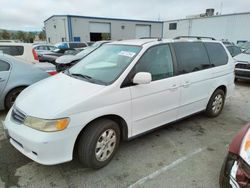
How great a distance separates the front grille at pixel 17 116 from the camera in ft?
8.08

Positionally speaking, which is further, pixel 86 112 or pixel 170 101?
pixel 170 101

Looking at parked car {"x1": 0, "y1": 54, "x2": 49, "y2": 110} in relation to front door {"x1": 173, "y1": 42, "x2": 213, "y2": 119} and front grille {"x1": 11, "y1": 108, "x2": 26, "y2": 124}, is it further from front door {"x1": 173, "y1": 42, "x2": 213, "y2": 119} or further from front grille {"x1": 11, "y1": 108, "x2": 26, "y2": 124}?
front door {"x1": 173, "y1": 42, "x2": 213, "y2": 119}

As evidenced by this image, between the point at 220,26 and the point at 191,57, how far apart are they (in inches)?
1027

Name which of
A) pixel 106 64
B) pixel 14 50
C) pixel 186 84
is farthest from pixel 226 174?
pixel 14 50

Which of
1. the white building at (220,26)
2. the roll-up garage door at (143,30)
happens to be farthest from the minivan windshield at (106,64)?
the roll-up garage door at (143,30)

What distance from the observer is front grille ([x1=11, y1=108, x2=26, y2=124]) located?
2.46 m

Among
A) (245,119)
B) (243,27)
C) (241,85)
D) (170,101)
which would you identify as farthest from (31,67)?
(243,27)

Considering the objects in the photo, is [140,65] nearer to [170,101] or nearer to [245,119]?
[170,101]

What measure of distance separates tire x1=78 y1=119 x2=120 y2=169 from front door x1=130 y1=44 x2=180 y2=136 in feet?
1.21

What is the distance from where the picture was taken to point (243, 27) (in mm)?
23672

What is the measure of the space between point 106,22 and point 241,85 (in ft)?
89.6

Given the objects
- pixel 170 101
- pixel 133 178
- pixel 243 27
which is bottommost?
pixel 133 178

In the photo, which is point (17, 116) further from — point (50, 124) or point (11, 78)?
point (11, 78)

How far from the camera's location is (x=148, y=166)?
280cm
